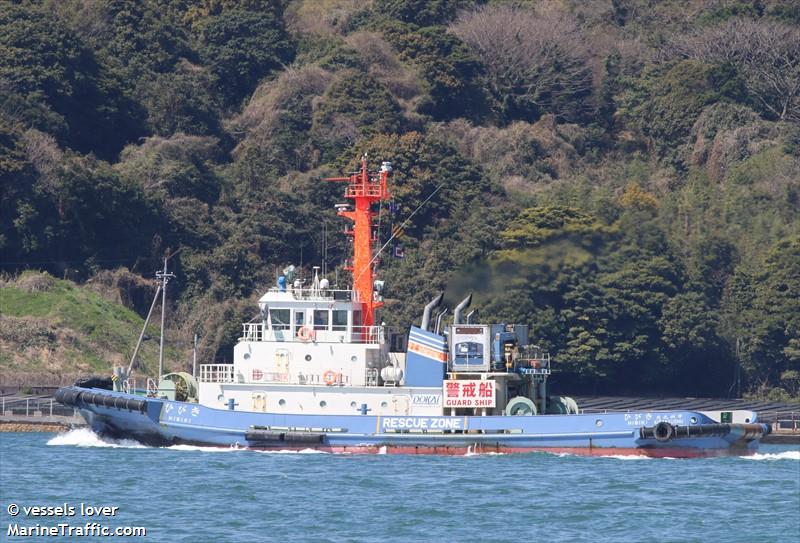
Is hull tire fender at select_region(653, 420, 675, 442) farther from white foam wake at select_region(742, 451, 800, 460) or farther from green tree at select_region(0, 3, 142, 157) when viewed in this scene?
green tree at select_region(0, 3, 142, 157)

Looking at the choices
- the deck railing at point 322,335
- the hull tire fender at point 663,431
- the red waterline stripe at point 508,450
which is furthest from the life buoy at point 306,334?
the hull tire fender at point 663,431

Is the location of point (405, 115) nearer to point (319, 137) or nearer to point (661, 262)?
point (319, 137)

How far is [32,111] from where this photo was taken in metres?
68.1

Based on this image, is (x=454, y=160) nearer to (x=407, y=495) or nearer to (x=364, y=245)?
(x=364, y=245)

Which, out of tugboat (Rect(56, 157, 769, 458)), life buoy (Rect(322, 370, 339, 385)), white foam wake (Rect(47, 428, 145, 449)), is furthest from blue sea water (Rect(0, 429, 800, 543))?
life buoy (Rect(322, 370, 339, 385))

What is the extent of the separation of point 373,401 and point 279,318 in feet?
10.3

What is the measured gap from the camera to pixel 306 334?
138ft

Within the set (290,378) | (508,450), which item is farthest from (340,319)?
(508,450)

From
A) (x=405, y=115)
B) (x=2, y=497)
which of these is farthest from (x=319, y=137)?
(x=2, y=497)

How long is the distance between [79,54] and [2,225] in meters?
12.2

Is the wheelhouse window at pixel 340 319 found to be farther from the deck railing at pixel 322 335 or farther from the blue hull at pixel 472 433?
the blue hull at pixel 472 433

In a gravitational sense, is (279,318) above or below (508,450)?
above

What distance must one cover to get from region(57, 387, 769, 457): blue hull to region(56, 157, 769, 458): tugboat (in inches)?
0.9

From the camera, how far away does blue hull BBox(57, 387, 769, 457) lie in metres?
40.6
